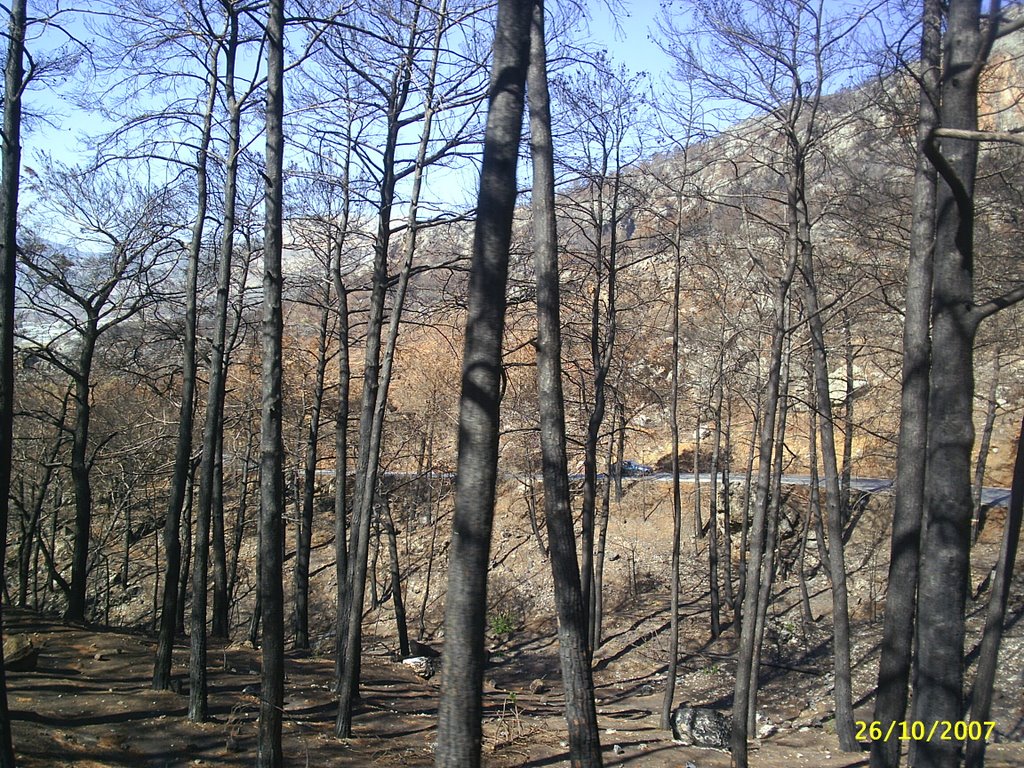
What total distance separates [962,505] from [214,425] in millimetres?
8290

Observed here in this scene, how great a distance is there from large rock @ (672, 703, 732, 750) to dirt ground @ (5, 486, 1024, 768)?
0.40m

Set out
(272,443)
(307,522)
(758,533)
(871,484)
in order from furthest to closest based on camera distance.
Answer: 1. (871,484)
2. (307,522)
3. (758,533)
4. (272,443)

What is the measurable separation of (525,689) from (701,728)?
5460 mm

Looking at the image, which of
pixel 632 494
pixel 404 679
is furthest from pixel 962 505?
pixel 632 494

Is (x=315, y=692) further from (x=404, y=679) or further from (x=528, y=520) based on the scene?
(x=528, y=520)

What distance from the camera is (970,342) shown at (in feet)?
20.4

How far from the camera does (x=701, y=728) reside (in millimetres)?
12336

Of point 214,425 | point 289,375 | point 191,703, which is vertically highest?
point 289,375

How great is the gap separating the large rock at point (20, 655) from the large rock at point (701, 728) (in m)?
9.47

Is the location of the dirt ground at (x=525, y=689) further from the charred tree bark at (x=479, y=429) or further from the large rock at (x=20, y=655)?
the charred tree bark at (x=479, y=429)

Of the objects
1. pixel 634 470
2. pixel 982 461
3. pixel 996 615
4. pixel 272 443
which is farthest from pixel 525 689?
pixel 634 470

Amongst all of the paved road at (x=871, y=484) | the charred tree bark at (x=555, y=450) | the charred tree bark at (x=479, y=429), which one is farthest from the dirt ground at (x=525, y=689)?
the charred tree bark at (x=479, y=429)

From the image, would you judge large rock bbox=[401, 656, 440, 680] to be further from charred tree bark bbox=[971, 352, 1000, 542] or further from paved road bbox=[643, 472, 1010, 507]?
charred tree bark bbox=[971, 352, 1000, 542]

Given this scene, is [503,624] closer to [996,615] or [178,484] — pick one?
[178,484]
